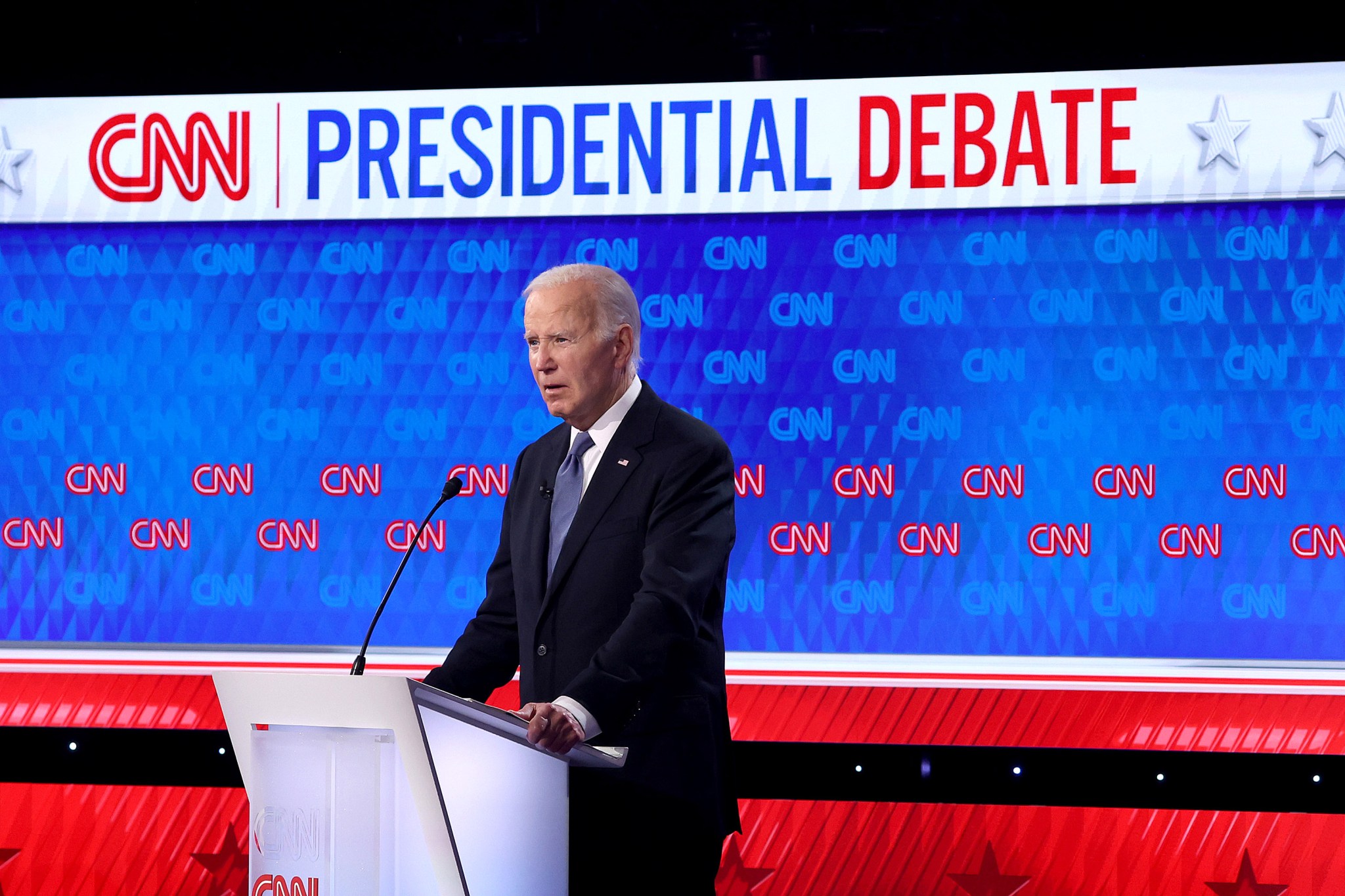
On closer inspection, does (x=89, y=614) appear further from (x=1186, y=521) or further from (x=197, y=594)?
(x=1186, y=521)

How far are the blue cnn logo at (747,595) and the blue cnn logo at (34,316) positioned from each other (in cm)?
197

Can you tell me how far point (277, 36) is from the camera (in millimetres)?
3307

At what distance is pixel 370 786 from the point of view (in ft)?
5.27

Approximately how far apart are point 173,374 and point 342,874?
201 cm

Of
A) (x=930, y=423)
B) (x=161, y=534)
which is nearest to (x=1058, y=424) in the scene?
(x=930, y=423)

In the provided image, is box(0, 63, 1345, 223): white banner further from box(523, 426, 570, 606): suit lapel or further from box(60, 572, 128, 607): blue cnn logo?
box(523, 426, 570, 606): suit lapel

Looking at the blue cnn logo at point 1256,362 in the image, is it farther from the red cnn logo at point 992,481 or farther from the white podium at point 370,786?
the white podium at point 370,786

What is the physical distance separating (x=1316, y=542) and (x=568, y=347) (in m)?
2.05

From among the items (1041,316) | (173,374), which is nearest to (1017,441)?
(1041,316)

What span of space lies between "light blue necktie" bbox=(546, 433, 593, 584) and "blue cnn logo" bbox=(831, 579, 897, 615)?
1.19 metres

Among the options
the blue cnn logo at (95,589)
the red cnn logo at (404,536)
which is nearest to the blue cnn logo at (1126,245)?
the red cnn logo at (404,536)

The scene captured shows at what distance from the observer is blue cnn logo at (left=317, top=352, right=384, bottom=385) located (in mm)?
3191

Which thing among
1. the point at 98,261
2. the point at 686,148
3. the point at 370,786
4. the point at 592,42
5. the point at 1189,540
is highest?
the point at 592,42

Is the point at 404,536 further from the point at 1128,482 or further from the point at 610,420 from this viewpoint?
the point at 1128,482
